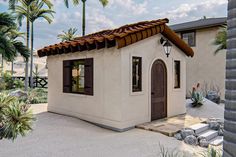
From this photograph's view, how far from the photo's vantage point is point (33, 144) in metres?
5.82

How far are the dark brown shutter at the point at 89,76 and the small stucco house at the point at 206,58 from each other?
33.5 ft

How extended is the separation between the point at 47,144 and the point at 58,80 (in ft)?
14.3

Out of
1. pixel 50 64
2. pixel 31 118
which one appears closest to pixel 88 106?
pixel 50 64

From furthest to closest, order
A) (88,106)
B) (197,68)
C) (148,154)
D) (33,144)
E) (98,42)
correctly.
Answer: (197,68) → (88,106) → (98,42) → (33,144) → (148,154)

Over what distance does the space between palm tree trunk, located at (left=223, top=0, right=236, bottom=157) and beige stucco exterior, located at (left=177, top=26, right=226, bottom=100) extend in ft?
46.9

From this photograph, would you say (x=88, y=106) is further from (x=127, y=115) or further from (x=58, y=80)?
(x=58, y=80)

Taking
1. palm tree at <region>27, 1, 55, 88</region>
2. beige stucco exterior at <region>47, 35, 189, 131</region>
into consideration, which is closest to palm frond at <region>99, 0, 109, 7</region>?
palm tree at <region>27, 1, 55, 88</region>

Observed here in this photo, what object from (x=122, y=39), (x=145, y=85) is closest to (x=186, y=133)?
(x=145, y=85)

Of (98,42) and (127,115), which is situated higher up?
(98,42)

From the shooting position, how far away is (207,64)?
51.8ft

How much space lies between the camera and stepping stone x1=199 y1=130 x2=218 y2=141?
6.43 meters

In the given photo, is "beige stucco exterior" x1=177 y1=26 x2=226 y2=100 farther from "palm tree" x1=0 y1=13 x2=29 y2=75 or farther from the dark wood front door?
"palm tree" x1=0 y1=13 x2=29 y2=75

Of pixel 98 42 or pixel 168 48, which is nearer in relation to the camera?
pixel 98 42

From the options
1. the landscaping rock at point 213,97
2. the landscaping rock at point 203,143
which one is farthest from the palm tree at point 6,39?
the landscaping rock at point 213,97
